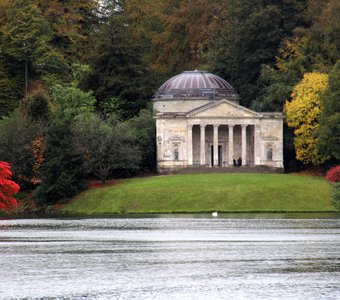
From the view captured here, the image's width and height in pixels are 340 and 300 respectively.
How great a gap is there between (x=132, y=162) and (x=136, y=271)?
246ft

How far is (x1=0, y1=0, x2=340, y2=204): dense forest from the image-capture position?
13600 cm

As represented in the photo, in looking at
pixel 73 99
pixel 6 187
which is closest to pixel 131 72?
pixel 73 99

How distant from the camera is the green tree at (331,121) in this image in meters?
130

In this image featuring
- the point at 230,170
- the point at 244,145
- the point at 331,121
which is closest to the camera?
the point at 331,121

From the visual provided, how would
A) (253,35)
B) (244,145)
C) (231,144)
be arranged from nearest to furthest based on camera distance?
(231,144) < (244,145) < (253,35)

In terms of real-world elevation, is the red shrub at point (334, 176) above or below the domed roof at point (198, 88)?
below

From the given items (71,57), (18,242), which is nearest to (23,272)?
(18,242)

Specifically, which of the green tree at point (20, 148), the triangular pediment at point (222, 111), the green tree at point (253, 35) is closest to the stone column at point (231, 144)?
the triangular pediment at point (222, 111)

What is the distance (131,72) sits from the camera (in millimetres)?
153125

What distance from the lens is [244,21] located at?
150 metres

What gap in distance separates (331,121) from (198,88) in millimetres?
24872

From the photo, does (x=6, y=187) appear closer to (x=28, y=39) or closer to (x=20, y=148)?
(x=20, y=148)

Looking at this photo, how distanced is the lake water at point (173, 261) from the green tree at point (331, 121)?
30.4 metres

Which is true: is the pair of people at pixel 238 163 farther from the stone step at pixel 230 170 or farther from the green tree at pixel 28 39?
the green tree at pixel 28 39
